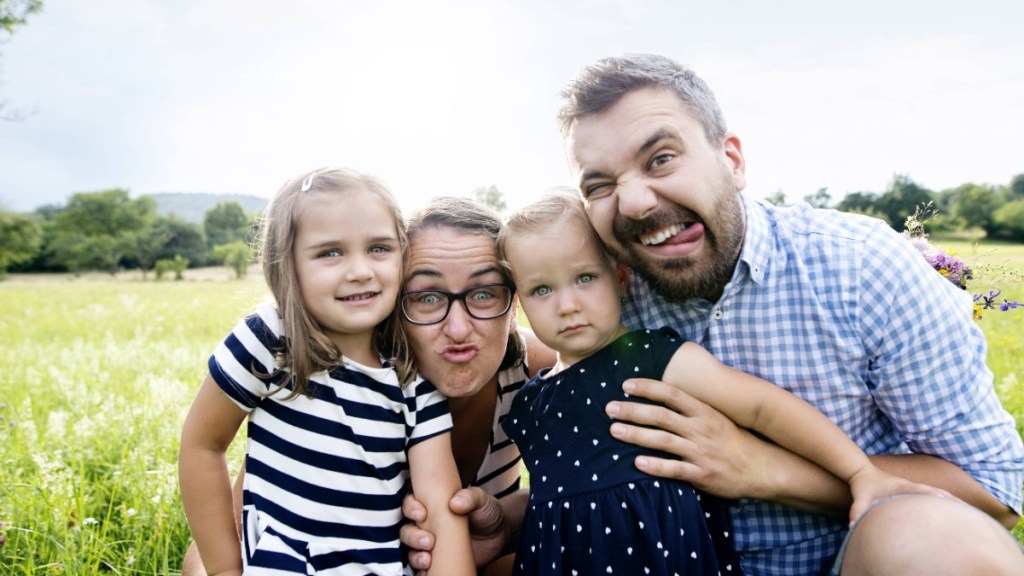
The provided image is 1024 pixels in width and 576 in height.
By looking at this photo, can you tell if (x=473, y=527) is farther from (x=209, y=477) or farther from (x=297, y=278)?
(x=297, y=278)

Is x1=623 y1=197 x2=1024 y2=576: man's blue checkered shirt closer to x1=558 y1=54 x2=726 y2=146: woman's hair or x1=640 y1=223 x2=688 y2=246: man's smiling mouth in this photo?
x1=640 y1=223 x2=688 y2=246: man's smiling mouth

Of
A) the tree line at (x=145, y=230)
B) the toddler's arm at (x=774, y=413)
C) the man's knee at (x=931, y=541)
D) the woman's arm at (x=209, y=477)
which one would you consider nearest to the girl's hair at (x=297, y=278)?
the woman's arm at (x=209, y=477)

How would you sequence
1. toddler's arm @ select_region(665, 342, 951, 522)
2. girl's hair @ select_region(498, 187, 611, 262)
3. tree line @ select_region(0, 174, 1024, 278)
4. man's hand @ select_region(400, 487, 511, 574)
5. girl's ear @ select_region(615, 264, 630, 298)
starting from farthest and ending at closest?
tree line @ select_region(0, 174, 1024, 278) < girl's ear @ select_region(615, 264, 630, 298) < girl's hair @ select_region(498, 187, 611, 262) < man's hand @ select_region(400, 487, 511, 574) < toddler's arm @ select_region(665, 342, 951, 522)

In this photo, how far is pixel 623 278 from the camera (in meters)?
2.80

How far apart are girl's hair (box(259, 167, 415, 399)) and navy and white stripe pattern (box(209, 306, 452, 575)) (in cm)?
6

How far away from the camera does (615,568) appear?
7.55 feet

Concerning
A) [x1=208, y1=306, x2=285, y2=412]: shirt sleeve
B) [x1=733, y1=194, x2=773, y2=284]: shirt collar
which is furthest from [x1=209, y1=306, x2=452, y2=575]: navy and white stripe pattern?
[x1=733, y1=194, x2=773, y2=284]: shirt collar

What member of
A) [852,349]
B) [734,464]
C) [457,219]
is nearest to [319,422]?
[457,219]

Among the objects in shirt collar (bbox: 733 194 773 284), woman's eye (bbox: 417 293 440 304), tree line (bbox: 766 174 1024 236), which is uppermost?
shirt collar (bbox: 733 194 773 284)

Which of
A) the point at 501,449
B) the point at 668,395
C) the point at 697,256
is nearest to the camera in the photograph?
the point at 668,395

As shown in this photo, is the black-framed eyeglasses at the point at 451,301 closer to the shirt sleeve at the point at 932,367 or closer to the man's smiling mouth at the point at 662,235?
the man's smiling mouth at the point at 662,235

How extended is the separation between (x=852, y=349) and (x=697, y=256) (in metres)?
0.64

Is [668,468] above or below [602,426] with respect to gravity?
below

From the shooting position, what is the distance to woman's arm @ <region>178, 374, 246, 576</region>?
2520 millimetres
